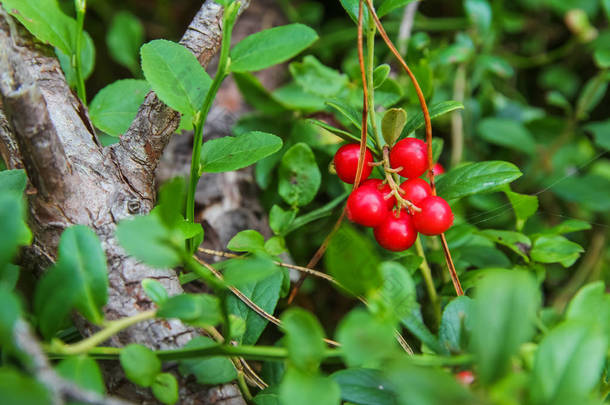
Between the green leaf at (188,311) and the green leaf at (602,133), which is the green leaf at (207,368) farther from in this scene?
the green leaf at (602,133)

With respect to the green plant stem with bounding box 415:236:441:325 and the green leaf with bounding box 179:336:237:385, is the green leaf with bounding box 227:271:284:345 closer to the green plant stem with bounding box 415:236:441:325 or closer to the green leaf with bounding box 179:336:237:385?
the green leaf with bounding box 179:336:237:385

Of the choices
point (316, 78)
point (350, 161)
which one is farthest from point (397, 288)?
point (316, 78)

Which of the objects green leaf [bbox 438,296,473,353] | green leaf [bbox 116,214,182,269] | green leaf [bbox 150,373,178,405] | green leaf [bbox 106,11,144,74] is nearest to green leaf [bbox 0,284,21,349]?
green leaf [bbox 116,214,182,269]

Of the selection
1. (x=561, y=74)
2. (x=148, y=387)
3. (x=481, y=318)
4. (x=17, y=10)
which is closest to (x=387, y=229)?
(x=481, y=318)

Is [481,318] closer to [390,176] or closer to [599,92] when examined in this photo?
[390,176]

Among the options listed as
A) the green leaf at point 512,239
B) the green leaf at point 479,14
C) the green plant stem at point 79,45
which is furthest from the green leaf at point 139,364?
the green leaf at point 479,14

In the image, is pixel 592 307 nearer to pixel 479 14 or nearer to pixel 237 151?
pixel 237 151
